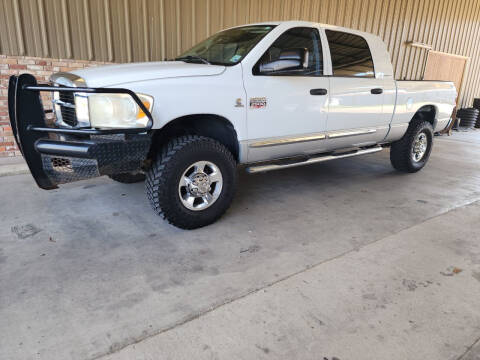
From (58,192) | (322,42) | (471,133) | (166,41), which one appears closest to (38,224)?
(58,192)

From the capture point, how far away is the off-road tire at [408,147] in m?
5.21

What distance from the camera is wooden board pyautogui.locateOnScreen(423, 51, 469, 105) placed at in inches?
438

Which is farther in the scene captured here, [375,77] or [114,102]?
[375,77]

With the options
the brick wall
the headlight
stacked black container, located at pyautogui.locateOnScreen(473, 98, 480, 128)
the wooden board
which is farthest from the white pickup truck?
stacked black container, located at pyautogui.locateOnScreen(473, 98, 480, 128)

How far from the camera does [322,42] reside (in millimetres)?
3854

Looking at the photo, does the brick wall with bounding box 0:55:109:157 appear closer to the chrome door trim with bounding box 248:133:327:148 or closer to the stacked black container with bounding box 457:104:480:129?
the chrome door trim with bounding box 248:133:327:148

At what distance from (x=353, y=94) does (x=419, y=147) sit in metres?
2.13

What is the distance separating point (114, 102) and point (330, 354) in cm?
227

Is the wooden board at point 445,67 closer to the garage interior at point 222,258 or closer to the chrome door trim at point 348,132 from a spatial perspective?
the garage interior at point 222,258

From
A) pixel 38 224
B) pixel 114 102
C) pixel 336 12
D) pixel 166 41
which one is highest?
pixel 336 12

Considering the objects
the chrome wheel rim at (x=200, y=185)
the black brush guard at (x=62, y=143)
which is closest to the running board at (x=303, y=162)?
the chrome wheel rim at (x=200, y=185)

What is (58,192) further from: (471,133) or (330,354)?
(471,133)

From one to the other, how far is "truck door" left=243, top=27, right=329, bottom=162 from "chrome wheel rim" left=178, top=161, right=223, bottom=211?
1.55 feet

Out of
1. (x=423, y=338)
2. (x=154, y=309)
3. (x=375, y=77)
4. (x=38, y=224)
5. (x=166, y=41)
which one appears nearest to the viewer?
(x=423, y=338)
